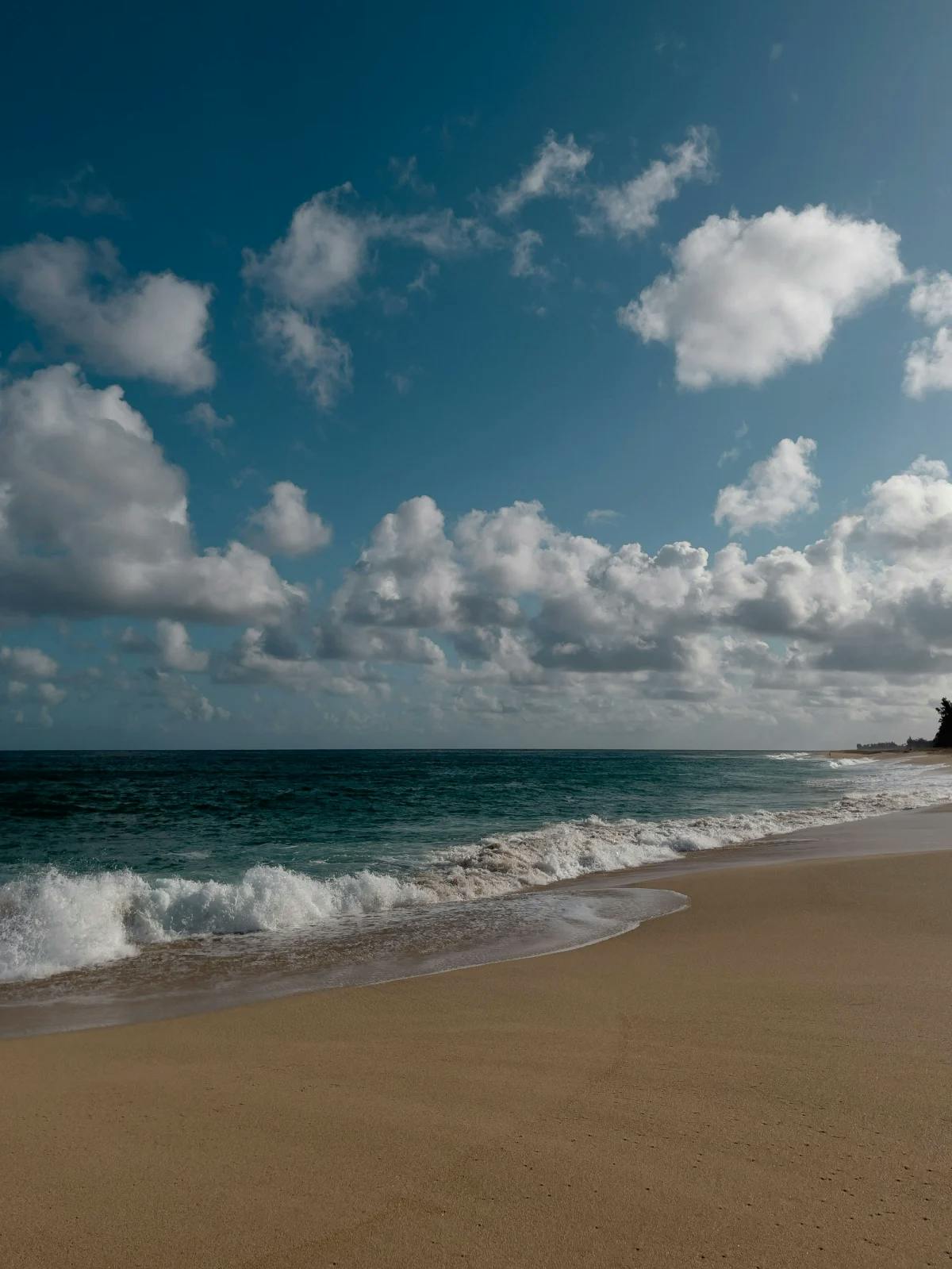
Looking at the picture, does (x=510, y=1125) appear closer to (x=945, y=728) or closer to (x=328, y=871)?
(x=328, y=871)

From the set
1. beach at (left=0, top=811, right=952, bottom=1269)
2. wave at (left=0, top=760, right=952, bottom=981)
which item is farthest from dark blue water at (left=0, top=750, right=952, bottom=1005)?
beach at (left=0, top=811, right=952, bottom=1269)

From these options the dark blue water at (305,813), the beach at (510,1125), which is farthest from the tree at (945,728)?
the beach at (510,1125)

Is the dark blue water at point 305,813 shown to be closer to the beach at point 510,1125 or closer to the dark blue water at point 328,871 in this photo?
the dark blue water at point 328,871

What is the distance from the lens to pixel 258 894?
515 inches

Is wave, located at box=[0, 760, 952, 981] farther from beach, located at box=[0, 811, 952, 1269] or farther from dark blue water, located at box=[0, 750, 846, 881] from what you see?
beach, located at box=[0, 811, 952, 1269]

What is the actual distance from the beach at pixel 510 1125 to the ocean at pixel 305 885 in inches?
69.9

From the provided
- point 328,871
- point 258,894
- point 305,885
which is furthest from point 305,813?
point 258,894

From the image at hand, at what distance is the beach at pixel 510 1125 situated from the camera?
3381mm

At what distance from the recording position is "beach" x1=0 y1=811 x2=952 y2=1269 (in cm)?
338

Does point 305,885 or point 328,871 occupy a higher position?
point 305,885

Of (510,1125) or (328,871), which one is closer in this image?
(510,1125)

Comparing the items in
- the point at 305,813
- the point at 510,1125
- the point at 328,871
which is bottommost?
the point at 305,813

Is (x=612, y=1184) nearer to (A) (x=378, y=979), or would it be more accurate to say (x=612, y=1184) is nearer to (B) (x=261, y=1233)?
(B) (x=261, y=1233)

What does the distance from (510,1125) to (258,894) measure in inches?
382
